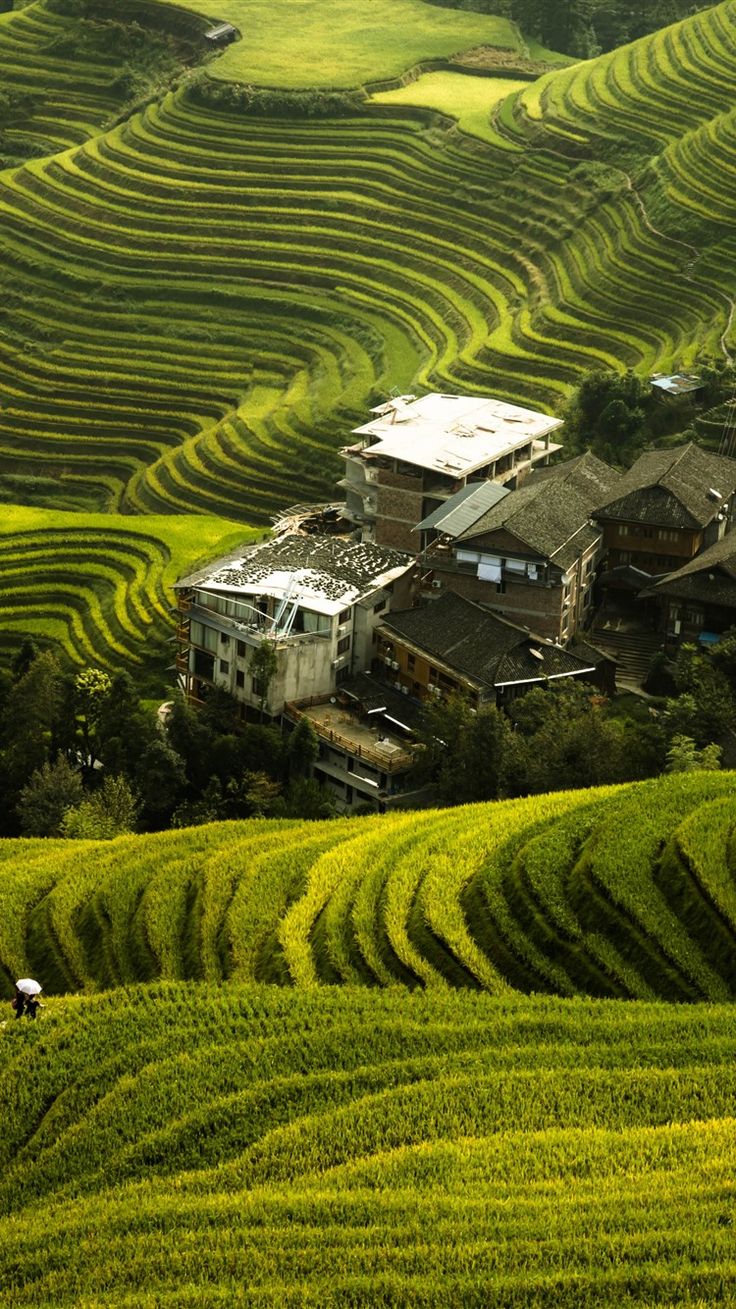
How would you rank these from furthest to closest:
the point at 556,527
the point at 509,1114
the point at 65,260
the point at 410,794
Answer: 1. the point at 65,260
2. the point at 556,527
3. the point at 410,794
4. the point at 509,1114

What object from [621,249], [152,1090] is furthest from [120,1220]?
[621,249]

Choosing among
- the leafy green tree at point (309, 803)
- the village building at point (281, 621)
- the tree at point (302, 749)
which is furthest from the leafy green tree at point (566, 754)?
the village building at point (281, 621)

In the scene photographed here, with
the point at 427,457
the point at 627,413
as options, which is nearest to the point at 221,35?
the point at 627,413

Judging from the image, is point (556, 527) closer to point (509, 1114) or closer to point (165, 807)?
point (165, 807)

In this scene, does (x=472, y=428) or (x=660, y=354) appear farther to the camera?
(x=660, y=354)

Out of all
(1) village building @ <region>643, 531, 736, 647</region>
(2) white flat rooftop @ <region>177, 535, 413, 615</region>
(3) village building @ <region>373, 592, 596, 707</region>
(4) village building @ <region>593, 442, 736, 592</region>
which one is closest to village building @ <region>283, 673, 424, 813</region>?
(3) village building @ <region>373, 592, 596, 707</region>

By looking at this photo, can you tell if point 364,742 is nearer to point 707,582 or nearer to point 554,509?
point 554,509
